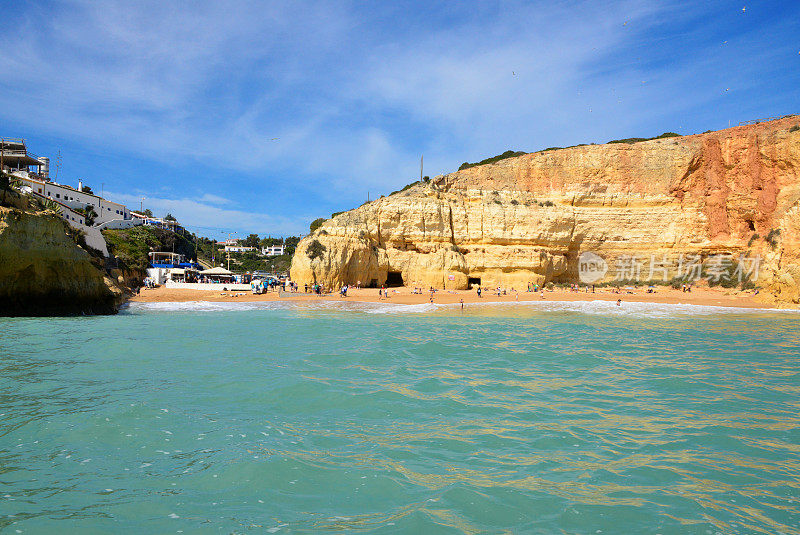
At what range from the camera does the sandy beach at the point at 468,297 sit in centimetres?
2983

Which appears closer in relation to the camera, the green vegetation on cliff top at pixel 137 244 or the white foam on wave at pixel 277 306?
the white foam on wave at pixel 277 306

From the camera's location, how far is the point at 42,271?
1850 centimetres

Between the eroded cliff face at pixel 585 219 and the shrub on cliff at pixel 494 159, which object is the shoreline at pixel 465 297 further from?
the shrub on cliff at pixel 494 159

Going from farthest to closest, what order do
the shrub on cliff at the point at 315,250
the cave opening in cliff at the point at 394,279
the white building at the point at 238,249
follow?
the white building at the point at 238,249, the cave opening in cliff at the point at 394,279, the shrub on cliff at the point at 315,250

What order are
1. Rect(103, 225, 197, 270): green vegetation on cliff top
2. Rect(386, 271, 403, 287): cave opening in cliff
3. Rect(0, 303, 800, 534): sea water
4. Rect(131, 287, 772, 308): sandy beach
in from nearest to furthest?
1. Rect(0, 303, 800, 534): sea water
2. Rect(131, 287, 772, 308): sandy beach
3. Rect(103, 225, 197, 270): green vegetation on cliff top
4. Rect(386, 271, 403, 287): cave opening in cliff

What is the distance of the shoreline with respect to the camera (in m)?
29.5

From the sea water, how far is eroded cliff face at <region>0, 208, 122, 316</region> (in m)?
7.14

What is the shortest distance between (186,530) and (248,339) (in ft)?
36.0

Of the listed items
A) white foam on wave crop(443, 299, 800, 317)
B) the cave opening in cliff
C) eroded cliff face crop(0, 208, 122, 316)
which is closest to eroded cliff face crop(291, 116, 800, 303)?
the cave opening in cliff

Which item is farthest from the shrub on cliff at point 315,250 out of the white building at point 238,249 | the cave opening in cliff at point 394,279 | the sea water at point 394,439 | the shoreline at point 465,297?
the white building at point 238,249

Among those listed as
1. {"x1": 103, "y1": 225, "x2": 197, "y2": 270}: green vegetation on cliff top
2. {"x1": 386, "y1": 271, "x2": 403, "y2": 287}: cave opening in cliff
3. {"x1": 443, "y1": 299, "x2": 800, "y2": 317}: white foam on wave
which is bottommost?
{"x1": 443, "y1": 299, "x2": 800, "y2": 317}: white foam on wave

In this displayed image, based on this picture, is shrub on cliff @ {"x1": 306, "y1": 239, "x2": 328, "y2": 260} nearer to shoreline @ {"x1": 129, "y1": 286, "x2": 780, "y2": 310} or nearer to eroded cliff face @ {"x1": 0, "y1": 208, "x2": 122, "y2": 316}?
shoreline @ {"x1": 129, "y1": 286, "x2": 780, "y2": 310}

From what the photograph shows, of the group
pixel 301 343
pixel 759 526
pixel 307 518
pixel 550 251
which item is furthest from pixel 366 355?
pixel 550 251

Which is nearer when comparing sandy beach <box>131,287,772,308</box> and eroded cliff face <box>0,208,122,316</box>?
eroded cliff face <box>0,208,122,316</box>
